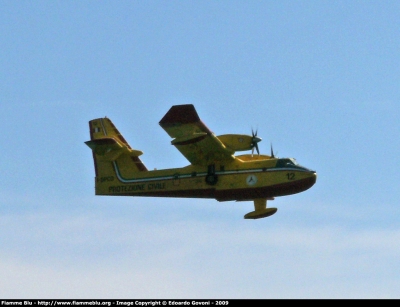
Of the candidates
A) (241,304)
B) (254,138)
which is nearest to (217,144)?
(254,138)

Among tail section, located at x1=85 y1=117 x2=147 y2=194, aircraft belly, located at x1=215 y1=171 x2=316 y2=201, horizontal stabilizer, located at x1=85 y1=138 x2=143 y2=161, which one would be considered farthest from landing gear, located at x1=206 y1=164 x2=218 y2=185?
horizontal stabilizer, located at x1=85 y1=138 x2=143 y2=161

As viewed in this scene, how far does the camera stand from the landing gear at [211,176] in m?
43.2

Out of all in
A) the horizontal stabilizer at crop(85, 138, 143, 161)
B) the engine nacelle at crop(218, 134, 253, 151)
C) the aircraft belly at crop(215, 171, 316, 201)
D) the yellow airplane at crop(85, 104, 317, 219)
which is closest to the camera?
the yellow airplane at crop(85, 104, 317, 219)

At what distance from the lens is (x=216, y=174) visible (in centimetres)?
4334

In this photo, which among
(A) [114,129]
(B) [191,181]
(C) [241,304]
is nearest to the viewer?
(C) [241,304]

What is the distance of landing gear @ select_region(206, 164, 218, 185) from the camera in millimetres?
43250

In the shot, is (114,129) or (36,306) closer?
(36,306)

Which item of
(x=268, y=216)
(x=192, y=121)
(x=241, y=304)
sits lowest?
(x=241, y=304)

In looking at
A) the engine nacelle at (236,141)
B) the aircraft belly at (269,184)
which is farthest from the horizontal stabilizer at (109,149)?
the aircraft belly at (269,184)

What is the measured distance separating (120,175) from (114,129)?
3.34m

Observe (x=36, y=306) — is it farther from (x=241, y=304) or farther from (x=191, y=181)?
(x=191, y=181)

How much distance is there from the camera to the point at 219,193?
43219 millimetres

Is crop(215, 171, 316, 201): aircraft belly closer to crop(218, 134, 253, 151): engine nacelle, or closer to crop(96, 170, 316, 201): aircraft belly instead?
crop(96, 170, 316, 201): aircraft belly

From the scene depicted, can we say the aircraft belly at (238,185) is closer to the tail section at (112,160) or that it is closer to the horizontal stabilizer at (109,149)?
the tail section at (112,160)
